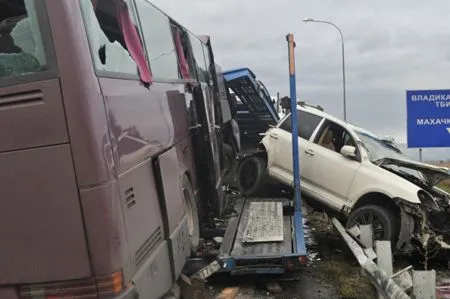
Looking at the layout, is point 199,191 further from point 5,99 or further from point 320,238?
point 5,99

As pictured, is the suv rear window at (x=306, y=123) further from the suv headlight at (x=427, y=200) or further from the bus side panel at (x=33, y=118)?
the bus side panel at (x=33, y=118)

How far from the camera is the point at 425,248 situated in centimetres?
714

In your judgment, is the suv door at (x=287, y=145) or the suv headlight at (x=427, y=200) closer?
the suv headlight at (x=427, y=200)

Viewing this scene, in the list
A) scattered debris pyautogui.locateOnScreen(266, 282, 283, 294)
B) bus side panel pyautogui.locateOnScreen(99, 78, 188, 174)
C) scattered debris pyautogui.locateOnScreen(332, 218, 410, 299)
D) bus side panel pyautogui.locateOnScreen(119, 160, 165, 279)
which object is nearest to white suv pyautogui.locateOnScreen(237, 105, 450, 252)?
scattered debris pyautogui.locateOnScreen(332, 218, 410, 299)

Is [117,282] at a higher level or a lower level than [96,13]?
lower

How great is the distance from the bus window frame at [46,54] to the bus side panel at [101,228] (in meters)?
0.68

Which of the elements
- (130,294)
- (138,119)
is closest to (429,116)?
(138,119)

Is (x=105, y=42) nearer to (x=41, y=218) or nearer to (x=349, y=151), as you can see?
(x=41, y=218)

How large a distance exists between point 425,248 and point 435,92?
4520 millimetres

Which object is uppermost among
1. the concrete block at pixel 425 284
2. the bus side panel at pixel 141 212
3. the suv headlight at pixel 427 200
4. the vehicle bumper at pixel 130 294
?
the bus side panel at pixel 141 212

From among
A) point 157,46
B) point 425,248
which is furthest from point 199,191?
point 425,248

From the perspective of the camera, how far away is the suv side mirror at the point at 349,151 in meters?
8.48

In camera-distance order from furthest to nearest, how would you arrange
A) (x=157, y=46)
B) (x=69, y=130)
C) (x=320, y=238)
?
(x=320, y=238)
(x=157, y=46)
(x=69, y=130)

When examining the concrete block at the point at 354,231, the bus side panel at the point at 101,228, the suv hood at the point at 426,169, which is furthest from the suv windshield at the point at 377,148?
the bus side panel at the point at 101,228
